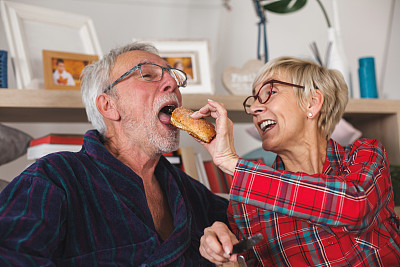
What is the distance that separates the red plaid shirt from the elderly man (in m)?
0.22

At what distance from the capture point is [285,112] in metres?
1.44

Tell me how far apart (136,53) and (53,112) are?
47cm

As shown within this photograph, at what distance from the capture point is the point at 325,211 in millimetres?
1099

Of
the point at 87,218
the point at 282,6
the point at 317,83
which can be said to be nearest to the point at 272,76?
the point at 317,83

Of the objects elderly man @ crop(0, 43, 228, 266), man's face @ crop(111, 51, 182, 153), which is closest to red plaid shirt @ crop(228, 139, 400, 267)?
elderly man @ crop(0, 43, 228, 266)

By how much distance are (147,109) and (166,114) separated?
0.08 metres

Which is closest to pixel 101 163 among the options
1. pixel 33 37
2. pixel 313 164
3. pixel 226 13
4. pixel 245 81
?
pixel 313 164

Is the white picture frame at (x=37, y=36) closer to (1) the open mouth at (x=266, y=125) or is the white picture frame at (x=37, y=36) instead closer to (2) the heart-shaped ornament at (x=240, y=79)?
(2) the heart-shaped ornament at (x=240, y=79)

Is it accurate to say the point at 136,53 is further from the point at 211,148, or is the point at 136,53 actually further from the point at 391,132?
the point at 391,132

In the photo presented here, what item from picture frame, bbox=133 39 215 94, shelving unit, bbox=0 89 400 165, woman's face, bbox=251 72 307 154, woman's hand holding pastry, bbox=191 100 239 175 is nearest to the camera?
woman's hand holding pastry, bbox=191 100 239 175

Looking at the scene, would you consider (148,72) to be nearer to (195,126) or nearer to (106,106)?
(106,106)

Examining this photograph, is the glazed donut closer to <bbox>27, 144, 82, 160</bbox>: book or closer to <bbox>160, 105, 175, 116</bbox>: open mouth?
<bbox>160, 105, 175, 116</bbox>: open mouth

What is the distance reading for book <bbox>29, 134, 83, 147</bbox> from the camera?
1.71m

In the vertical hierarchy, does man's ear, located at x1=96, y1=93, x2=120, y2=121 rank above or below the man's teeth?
above
